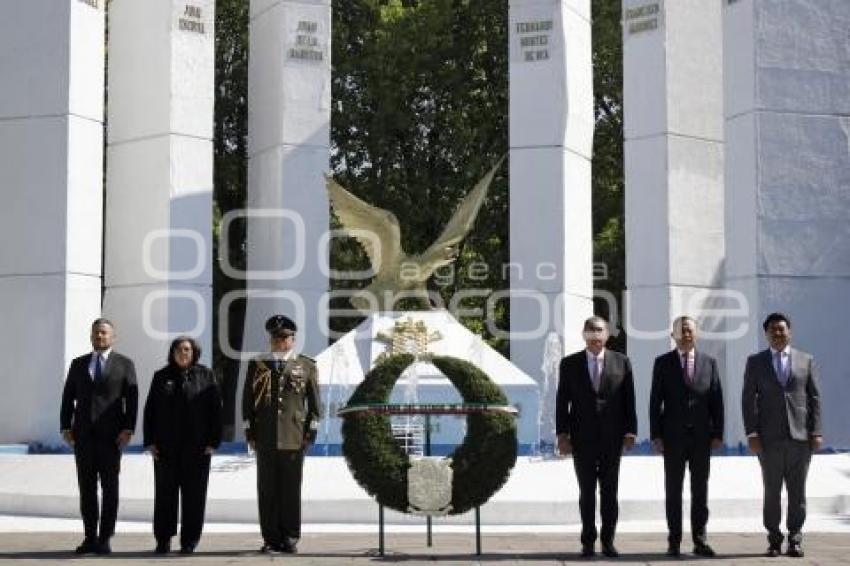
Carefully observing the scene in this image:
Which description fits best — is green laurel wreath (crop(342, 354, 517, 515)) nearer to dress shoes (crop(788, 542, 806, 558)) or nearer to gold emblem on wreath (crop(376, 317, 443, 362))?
dress shoes (crop(788, 542, 806, 558))

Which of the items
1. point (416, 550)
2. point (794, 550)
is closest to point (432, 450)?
point (416, 550)

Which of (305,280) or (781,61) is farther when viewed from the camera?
(305,280)

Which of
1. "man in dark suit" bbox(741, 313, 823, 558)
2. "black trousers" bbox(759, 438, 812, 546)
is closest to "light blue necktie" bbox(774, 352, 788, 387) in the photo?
"man in dark suit" bbox(741, 313, 823, 558)

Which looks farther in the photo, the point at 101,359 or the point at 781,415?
the point at 101,359

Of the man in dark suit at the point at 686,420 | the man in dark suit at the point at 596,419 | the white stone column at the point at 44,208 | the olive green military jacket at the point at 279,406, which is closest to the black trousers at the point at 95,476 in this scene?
the olive green military jacket at the point at 279,406

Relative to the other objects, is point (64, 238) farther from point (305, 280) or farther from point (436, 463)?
point (436, 463)

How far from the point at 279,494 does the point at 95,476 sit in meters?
1.25

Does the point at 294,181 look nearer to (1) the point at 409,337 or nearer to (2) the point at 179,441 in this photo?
(1) the point at 409,337

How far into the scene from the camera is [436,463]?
29.8ft

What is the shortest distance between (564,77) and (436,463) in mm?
11450

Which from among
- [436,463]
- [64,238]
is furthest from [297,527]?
[64,238]

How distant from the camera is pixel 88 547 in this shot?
8984 millimetres

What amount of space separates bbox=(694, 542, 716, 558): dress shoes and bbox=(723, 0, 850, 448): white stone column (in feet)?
23.7

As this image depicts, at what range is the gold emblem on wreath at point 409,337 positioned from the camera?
58.4 feet
